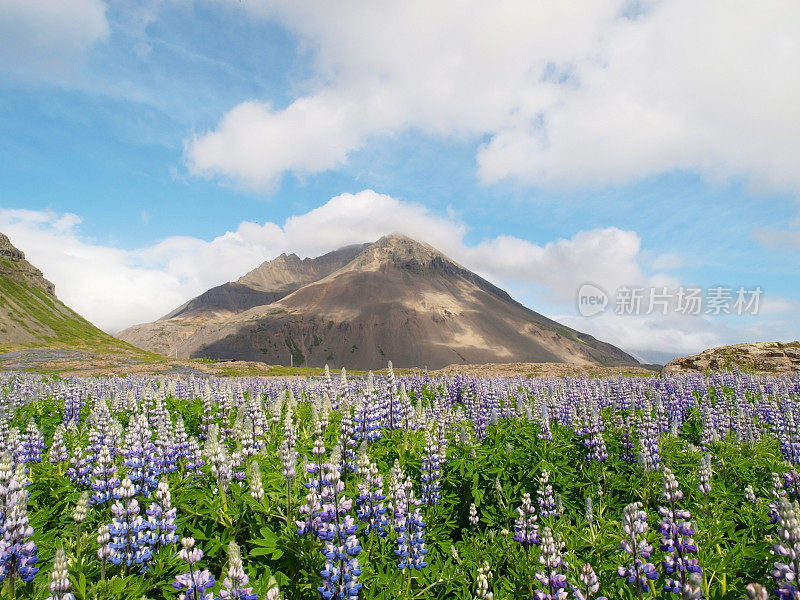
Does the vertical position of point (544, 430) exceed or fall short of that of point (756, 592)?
it falls short

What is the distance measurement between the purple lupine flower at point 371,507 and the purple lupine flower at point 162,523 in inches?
85.7

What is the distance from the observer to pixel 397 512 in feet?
18.7

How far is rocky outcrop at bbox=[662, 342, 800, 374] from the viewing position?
31281mm

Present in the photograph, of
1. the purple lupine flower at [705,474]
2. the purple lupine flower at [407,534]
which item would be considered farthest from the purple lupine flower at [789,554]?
the purple lupine flower at [407,534]

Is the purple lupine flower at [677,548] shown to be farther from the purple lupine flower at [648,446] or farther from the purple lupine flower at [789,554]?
the purple lupine flower at [648,446]

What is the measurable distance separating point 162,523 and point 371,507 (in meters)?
2.47

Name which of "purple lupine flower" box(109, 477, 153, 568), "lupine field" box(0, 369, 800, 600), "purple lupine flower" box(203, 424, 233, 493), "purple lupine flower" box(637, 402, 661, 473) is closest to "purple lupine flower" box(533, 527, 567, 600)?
"lupine field" box(0, 369, 800, 600)

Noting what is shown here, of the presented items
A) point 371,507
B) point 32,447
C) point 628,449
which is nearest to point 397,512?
point 371,507

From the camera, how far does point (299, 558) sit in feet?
16.2

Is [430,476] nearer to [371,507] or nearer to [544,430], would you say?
[371,507]

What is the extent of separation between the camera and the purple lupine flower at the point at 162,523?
4.83 metres

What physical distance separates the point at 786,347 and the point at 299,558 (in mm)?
43185

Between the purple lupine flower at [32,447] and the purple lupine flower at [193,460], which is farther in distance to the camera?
the purple lupine flower at [32,447]

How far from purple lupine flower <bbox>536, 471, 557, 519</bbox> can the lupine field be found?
50mm
